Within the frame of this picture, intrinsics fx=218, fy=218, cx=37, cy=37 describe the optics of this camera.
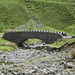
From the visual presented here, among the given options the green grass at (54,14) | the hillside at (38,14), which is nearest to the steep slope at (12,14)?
the hillside at (38,14)

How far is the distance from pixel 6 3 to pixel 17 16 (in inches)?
931

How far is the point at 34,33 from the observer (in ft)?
250

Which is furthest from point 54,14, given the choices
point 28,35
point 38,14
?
point 28,35

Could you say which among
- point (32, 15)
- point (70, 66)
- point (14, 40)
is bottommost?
point (32, 15)

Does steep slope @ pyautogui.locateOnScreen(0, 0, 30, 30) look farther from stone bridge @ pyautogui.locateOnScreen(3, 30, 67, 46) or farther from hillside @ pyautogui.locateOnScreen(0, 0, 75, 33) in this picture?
stone bridge @ pyautogui.locateOnScreen(3, 30, 67, 46)

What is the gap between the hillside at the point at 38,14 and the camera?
508ft

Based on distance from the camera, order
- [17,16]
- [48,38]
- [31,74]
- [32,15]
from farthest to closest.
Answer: [32,15] < [17,16] < [48,38] < [31,74]

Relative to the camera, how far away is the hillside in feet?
508

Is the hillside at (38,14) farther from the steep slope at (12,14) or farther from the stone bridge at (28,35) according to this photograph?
the stone bridge at (28,35)

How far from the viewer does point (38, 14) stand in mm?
180375

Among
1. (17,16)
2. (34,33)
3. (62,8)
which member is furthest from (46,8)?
(34,33)

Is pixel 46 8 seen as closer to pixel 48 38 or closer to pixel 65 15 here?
pixel 65 15

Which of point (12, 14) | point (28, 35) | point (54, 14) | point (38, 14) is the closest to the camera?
point (28, 35)

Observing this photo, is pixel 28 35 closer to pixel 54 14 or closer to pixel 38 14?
pixel 54 14
